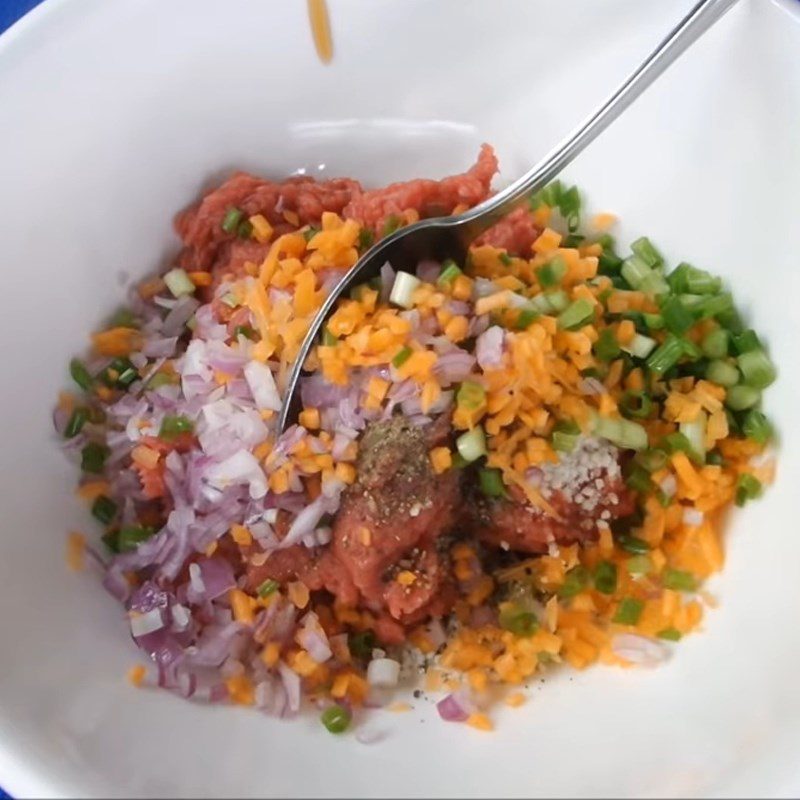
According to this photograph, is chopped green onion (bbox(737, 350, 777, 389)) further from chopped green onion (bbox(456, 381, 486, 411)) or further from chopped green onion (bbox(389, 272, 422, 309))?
chopped green onion (bbox(389, 272, 422, 309))

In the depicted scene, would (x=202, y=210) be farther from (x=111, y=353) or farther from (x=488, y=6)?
(x=488, y=6)

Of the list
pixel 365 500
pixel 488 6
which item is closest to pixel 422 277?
pixel 365 500

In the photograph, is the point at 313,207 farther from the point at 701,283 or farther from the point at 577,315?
the point at 701,283

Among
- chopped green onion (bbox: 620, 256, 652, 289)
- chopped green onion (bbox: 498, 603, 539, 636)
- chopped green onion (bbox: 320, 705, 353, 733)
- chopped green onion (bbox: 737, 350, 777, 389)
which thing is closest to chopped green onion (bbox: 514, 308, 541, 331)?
chopped green onion (bbox: 620, 256, 652, 289)

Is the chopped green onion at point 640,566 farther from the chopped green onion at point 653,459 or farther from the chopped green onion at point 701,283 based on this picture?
the chopped green onion at point 701,283

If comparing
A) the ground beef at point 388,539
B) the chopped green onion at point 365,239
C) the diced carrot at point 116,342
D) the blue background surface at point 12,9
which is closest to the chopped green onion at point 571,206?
the chopped green onion at point 365,239

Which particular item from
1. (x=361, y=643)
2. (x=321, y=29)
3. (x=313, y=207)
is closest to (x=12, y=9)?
(x=321, y=29)

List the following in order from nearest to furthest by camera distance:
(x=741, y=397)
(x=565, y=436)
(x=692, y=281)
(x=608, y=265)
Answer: (x=565, y=436) < (x=741, y=397) < (x=692, y=281) < (x=608, y=265)
